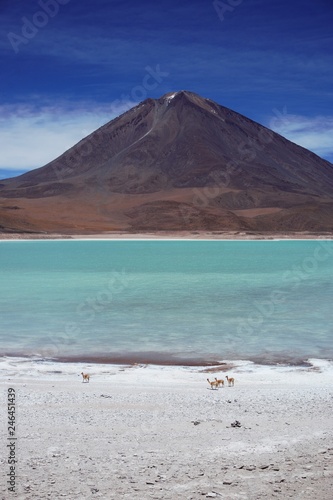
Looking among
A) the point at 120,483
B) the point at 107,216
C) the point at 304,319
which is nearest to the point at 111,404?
the point at 120,483

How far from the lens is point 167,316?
14.1 m

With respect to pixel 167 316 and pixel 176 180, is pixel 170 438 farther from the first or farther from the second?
pixel 176 180

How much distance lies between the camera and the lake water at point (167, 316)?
1037cm

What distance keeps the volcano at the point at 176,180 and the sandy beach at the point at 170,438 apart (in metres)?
67.2

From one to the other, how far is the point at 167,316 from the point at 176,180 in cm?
12731

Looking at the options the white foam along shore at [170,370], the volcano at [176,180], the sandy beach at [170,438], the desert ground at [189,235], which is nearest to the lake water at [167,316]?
the white foam along shore at [170,370]

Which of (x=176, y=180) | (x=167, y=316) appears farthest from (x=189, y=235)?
(x=176, y=180)

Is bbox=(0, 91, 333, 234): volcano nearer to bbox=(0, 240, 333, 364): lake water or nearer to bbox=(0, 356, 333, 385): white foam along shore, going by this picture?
bbox=(0, 240, 333, 364): lake water

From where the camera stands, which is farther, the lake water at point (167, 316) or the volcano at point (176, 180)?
the volcano at point (176, 180)

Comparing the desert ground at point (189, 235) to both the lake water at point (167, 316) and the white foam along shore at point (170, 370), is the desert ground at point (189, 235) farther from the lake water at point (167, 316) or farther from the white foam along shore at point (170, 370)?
the white foam along shore at point (170, 370)

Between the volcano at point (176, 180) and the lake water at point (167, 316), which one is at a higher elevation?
the volcano at point (176, 180)

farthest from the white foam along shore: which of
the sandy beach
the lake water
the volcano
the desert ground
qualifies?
the volcano

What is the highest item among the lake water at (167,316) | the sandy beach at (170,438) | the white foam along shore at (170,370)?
the lake water at (167,316)

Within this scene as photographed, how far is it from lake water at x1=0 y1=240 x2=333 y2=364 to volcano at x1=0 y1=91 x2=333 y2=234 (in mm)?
52623
